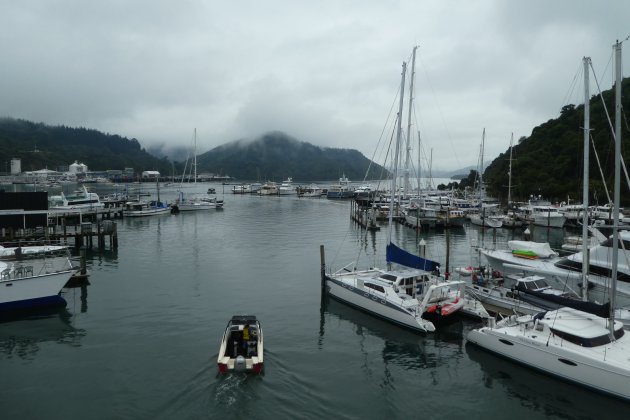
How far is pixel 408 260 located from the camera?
2870 cm

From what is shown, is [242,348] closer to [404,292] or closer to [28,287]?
[404,292]

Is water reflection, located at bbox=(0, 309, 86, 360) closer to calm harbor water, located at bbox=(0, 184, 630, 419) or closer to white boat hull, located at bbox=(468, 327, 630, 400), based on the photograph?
calm harbor water, located at bbox=(0, 184, 630, 419)

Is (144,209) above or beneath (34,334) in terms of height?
above

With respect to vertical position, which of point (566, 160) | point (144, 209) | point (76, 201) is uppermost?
point (566, 160)

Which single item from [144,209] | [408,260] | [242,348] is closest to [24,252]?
[242,348]

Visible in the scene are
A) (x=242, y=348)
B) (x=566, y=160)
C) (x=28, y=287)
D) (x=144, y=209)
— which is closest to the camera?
(x=242, y=348)

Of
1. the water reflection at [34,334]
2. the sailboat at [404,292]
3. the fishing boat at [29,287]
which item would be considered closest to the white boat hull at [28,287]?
the fishing boat at [29,287]

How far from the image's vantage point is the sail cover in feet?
90.9

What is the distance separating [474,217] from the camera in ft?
248

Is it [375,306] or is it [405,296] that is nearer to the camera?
[405,296]

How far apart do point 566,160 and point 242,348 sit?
9801 cm

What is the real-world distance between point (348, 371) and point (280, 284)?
15.4m

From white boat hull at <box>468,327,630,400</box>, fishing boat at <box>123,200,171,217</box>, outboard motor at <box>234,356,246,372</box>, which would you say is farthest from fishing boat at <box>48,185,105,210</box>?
white boat hull at <box>468,327,630,400</box>

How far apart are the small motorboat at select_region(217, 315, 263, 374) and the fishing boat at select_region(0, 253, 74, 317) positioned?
45.5 ft
